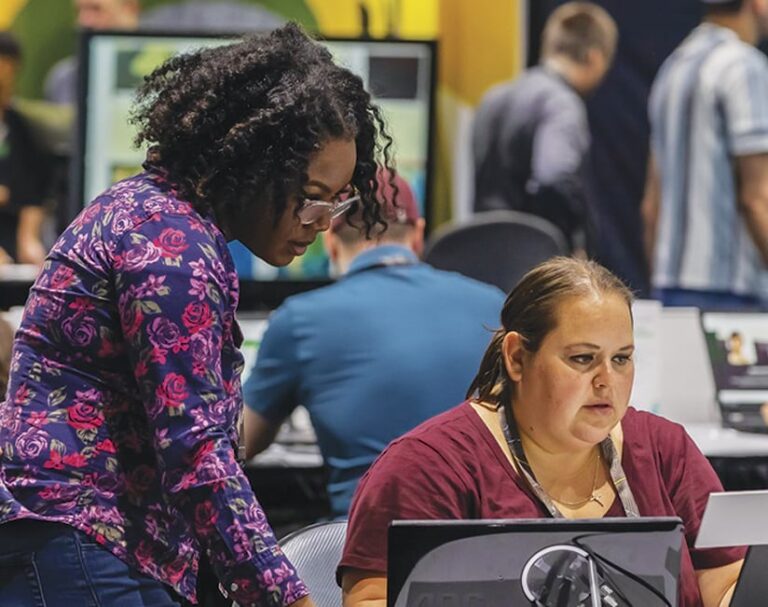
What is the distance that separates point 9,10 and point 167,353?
16.5ft

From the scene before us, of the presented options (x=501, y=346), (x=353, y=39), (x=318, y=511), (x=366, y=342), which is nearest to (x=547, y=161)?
(x=353, y=39)

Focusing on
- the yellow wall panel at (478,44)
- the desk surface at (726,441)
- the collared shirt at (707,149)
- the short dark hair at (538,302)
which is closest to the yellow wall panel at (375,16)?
the yellow wall panel at (478,44)

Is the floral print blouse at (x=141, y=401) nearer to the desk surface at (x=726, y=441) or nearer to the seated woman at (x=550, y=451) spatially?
the seated woman at (x=550, y=451)

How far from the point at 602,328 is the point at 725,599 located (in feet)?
1.35

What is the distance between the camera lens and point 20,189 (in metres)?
5.88

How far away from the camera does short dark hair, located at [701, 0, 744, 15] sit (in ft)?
19.6

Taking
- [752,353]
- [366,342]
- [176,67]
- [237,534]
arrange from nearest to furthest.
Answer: [237,534], [176,67], [366,342], [752,353]

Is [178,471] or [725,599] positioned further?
[725,599]

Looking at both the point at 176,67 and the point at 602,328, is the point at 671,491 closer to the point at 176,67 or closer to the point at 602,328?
the point at 602,328

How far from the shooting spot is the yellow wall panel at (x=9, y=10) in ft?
20.2

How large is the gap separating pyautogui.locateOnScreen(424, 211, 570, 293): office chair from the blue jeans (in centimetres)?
281

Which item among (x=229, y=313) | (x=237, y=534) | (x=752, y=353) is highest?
(x=229, y=313)

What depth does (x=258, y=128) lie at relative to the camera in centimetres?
158

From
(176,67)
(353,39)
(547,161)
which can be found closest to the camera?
(176,67)
